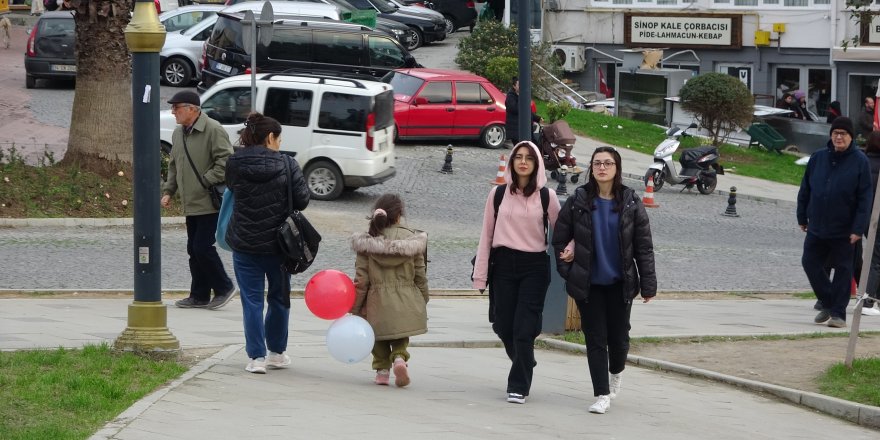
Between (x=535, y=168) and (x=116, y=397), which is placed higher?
(x=535, y=168)

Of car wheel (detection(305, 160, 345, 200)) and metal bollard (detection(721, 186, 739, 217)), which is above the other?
car wheel (detection(305, 160, 345, 200))

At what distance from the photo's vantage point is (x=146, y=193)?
353 inches

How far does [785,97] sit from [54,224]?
23818mm

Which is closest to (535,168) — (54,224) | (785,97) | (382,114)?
(54,224)

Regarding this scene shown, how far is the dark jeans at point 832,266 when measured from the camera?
11805 millimetres

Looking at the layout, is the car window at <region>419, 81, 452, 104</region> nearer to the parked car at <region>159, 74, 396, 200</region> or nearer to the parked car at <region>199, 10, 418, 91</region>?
the parked car at <region>199, 10, 418, 91</region>

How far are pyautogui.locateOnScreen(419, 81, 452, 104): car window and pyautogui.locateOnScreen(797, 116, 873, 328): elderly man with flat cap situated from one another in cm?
1490

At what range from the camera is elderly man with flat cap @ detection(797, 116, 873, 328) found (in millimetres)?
11648

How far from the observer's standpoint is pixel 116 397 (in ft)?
25.4

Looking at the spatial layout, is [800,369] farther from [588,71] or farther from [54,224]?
[588,71]

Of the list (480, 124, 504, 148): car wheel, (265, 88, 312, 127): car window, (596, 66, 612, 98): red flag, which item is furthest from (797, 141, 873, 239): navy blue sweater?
(596, 66, 612, 98): red flag

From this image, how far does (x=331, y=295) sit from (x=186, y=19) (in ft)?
85.6

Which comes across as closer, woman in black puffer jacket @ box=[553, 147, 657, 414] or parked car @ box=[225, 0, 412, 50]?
woman in black puffer jacket @ box=[553, 147, 657, 414]

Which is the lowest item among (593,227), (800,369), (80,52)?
(800,369)
